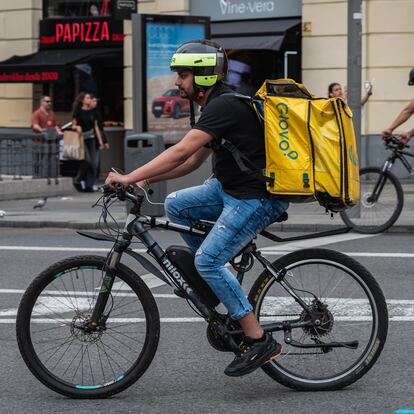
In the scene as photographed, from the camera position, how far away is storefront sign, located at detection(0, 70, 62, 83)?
71.9ft

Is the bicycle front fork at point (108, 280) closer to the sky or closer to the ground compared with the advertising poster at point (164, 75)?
closer to the ground

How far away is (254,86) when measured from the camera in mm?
21281

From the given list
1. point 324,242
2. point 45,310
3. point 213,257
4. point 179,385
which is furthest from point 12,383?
point 324,242

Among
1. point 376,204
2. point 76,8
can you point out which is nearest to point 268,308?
point 376,204

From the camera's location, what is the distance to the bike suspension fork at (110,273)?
547cm

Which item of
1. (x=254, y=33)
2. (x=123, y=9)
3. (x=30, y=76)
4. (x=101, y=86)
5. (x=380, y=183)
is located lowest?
(x=380, y=183)

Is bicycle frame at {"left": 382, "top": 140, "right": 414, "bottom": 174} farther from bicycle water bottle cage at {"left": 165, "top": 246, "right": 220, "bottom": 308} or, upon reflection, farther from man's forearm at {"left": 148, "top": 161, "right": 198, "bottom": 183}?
bicycle water bottle cage at {"left": 165, "top": 246, "right": 220, "bottom": 308}

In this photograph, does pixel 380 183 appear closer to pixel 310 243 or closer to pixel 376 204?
pixel 376 204

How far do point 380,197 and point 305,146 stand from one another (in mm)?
6936

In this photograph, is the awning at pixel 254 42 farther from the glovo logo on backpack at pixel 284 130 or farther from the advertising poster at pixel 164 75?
the glovo logo on backpack at pixel 284 130

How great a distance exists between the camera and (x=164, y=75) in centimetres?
1561

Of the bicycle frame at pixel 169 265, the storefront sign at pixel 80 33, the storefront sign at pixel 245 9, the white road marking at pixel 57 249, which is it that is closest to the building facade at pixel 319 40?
the storefront sign at pixel 245 9

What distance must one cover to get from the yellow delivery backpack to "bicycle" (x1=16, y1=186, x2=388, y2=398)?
0.37 m

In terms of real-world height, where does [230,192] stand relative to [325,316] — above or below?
above
